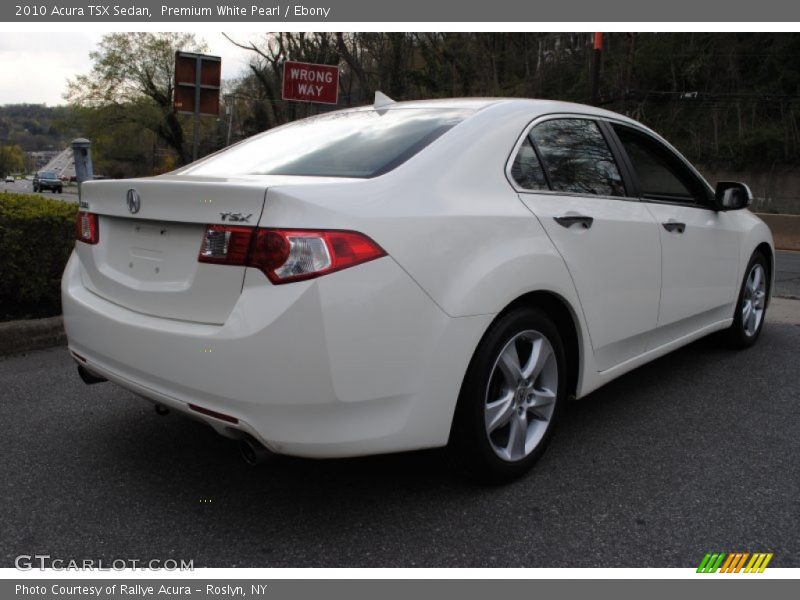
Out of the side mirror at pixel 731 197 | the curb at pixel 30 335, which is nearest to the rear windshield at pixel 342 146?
the side mirror at pixel 731 197

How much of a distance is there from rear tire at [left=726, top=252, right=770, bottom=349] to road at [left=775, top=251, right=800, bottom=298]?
2.78 m

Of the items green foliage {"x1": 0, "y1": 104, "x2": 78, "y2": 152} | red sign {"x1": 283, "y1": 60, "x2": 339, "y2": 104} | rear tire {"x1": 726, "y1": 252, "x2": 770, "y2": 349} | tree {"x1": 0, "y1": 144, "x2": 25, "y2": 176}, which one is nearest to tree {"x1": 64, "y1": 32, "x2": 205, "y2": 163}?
green foliage {"x1": 0, "y1": 104, "x2": 78, "y2": 152}

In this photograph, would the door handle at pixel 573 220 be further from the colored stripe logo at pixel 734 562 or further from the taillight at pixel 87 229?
the taillight at pixel 87 229

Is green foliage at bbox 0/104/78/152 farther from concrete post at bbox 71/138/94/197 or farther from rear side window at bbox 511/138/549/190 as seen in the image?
rear side window at bbox 511/138/549/190

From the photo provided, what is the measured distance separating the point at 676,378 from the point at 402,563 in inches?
106

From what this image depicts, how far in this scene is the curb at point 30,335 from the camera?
4691 mm

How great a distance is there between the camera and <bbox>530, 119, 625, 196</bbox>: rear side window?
3063mm

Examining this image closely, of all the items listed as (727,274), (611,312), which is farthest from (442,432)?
(727,274)

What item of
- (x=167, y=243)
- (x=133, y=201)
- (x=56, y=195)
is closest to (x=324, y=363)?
(x=167, y=243)

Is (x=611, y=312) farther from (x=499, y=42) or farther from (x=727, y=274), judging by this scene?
(x=499, y=42)

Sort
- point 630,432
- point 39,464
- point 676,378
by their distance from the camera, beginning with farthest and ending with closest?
point 676,378, point 630,432, point 39,464

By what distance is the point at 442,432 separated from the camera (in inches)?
95.7

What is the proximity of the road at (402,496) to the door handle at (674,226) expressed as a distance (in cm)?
96

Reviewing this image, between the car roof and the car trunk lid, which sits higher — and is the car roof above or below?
above
